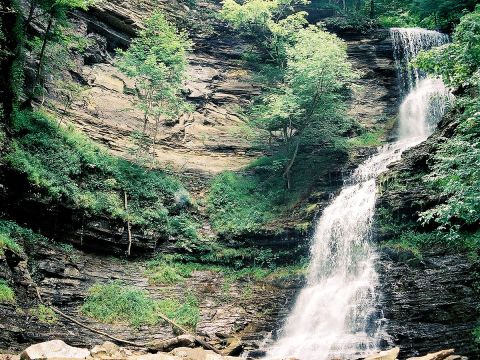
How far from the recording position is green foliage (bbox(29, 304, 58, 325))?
12.5 metres

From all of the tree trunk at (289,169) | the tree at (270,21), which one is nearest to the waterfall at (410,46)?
the tree at (270,21)

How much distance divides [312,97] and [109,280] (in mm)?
13417

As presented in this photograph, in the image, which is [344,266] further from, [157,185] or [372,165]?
[157,185]

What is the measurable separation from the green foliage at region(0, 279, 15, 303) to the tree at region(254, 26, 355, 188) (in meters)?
14.5

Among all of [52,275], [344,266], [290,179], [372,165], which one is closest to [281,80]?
[290,179]

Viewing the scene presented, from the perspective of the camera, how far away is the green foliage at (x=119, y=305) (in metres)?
14.6

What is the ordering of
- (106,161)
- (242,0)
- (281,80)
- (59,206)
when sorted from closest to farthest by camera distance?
(59,206)
(106,161)
(281,80)
(242,0)

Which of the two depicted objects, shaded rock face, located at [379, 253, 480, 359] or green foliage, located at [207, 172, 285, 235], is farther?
green foliage, located at [207, 172, 285, 235]

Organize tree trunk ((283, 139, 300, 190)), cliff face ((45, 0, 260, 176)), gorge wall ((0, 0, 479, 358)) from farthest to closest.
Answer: cliff face ((45, 0, 260, 176)), tree trunk ((283, 139, 300, 190)), gorge wall ((0, 0, 479, 358))

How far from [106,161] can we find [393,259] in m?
12.9

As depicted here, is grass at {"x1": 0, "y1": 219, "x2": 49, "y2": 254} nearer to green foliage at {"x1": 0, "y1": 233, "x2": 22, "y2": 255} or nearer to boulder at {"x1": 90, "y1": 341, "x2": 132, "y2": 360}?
green foliage at {"x1": 0, "y1": 233, "x2": 22, "y2": 255}

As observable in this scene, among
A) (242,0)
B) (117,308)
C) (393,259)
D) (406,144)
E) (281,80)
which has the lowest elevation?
(117,308)

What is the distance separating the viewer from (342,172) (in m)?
21.7

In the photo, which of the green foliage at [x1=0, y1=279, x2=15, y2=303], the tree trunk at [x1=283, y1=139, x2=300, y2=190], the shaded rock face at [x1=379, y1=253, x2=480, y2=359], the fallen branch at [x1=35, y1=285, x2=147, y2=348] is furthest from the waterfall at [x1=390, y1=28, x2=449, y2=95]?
the green foliage at [x1=0, y1=279, x2=15, y2=303]
